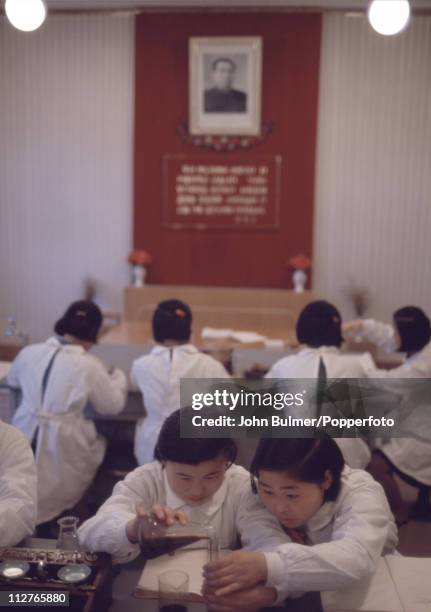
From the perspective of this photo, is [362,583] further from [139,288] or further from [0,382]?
[139,288]

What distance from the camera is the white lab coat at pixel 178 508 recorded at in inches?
52.7

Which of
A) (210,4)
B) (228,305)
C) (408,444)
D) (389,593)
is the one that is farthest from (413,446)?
(210,4)

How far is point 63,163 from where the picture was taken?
18.1ft

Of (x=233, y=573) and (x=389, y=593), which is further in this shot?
(x=389, y=593)

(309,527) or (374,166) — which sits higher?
(374,166)

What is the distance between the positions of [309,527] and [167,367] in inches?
54.1

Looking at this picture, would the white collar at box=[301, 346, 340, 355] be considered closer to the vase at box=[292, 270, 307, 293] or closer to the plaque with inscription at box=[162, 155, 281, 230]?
the vase at box=[292, 270, 307, 293]

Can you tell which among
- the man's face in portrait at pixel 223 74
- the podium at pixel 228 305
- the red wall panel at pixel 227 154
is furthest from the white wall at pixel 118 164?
the man's face in portrait at pixel 223 74

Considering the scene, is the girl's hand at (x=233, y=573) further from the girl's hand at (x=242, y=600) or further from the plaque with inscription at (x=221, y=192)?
the plaque with inscription at (x=221, y=192)

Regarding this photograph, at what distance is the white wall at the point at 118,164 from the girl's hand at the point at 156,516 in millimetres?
4315

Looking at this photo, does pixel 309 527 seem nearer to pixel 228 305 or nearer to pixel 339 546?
pixel 339 546

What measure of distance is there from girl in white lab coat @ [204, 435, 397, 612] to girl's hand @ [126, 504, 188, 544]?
4.5 inches

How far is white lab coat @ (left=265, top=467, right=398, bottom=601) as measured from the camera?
1.21 m

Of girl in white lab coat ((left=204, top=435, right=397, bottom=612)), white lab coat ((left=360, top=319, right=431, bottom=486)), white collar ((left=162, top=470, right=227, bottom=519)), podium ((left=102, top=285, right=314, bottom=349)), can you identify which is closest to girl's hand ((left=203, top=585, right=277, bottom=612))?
girl in white lab coat ((left=204, top=435, right=397, bottom=612))
